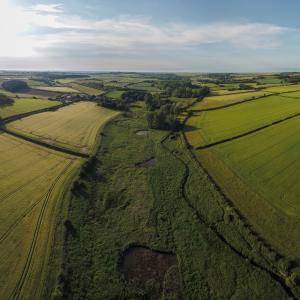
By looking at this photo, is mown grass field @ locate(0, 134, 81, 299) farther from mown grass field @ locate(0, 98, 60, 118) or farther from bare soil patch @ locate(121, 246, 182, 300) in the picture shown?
mown grass field @ locate(0, 98, 60, 118)

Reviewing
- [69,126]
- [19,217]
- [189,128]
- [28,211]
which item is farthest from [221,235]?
[69,126]

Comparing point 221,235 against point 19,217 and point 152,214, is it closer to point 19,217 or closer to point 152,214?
point 152,214

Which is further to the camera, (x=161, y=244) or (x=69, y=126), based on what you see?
(x=69, y=126)

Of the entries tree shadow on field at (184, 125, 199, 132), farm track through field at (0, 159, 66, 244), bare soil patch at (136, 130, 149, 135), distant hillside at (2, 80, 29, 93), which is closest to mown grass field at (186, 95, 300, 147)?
tree shadow on field at (184, 125, 199, 132)

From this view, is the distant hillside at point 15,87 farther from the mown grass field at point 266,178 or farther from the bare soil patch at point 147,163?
the mown grass field at point 266,178

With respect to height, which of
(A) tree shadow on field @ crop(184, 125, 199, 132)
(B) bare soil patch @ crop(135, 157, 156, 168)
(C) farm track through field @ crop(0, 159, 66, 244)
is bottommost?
(A) tree shadow on field @ crop(184, 125, 199, 132)

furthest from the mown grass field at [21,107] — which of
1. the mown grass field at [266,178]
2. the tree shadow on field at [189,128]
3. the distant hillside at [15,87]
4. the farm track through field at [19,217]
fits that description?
the mown grass field at [266,178]
